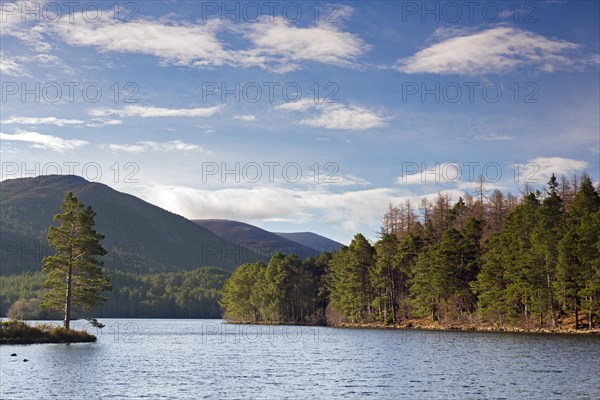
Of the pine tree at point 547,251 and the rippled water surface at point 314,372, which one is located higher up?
the pine tree at point 547,251

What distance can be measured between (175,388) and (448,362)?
84.7 feet

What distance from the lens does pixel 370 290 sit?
495ft

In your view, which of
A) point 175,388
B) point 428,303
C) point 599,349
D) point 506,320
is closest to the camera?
point 175,388

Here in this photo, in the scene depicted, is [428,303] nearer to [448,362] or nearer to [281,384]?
[448,362]

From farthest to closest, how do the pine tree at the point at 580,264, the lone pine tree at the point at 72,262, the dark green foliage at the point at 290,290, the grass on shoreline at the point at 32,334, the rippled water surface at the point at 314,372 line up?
the dark green foliage at the point at 290,290, the pine tree at the point at 580,264, the lone pine tree at the point at 72,262, the grass on shoreline at the point at 32,334, the rippled water surface at the point at 314,372

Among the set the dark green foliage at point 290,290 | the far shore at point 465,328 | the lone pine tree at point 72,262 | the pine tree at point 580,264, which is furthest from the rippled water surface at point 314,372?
the dark green foliage at point 290,290

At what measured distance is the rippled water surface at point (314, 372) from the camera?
135ft

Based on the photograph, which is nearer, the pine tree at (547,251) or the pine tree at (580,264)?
the pine tree at (580,264)

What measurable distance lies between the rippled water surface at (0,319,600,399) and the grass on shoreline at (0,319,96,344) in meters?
2.63

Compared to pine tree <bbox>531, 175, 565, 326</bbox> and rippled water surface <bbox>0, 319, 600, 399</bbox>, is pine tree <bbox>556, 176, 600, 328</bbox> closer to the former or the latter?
pine tree <bbox>531, 175, 565, 326</bbox>

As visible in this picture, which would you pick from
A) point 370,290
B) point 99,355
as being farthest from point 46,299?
point 370,290

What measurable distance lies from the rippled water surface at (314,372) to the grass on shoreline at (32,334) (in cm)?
263

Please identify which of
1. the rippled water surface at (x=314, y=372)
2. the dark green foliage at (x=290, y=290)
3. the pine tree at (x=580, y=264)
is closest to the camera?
the rippled water surface at (x=314, y=372)

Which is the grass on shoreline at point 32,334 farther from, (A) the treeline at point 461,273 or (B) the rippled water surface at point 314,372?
(A) the treeline at point 461,273
